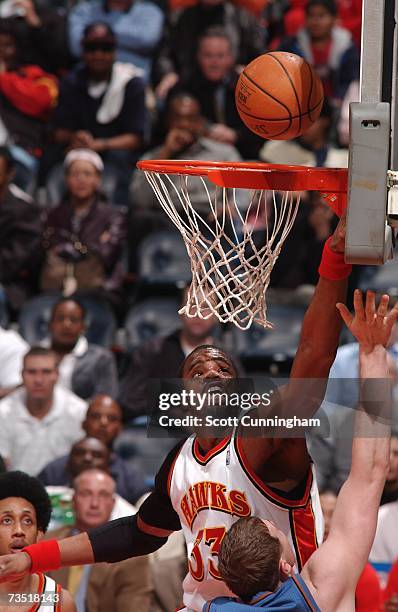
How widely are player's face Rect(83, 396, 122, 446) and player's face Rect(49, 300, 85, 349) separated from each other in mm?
877

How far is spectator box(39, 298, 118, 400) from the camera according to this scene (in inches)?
315

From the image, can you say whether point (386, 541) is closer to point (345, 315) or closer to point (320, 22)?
point (345, 315)

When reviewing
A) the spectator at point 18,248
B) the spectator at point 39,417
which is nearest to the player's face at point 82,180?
the spectator at point 18,248

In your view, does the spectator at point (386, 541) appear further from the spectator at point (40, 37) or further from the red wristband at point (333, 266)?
the spectator at point (40, 37)

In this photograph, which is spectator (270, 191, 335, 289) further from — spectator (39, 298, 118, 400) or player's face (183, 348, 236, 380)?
player's face (183, 348, 236, 380)

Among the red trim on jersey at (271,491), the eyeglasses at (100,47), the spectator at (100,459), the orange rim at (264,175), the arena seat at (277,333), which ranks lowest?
the red trim on jersey at (271,491)

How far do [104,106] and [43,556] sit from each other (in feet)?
19.2

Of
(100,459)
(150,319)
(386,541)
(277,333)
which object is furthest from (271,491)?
(150,319)

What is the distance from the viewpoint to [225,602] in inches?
152

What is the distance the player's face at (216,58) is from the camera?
10.2 metres

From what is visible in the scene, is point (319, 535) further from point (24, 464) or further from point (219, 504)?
point (24, 464)

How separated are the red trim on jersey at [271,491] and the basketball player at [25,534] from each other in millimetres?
980

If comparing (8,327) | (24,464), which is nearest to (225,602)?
(24,464)

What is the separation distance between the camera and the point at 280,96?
4.54m
